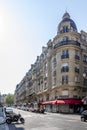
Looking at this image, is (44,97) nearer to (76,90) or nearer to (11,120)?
(76,90)

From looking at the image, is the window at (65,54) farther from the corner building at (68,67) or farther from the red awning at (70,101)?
the red awning at (70,101)

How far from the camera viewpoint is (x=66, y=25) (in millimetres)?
67688

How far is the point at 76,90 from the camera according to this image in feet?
209

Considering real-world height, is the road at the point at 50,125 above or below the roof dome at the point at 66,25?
below

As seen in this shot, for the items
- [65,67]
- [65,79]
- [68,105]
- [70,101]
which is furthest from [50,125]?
[65,67]

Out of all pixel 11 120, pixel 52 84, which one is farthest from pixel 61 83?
pixel 11 120

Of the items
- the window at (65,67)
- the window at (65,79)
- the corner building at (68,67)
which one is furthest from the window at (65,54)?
the window at (65,79)

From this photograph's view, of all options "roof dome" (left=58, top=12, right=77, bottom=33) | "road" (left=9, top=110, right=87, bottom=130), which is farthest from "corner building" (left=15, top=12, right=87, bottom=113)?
"road" (left=9, top=110, right=87, bottom=130)

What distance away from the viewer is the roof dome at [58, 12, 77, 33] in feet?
221

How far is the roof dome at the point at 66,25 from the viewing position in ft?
221

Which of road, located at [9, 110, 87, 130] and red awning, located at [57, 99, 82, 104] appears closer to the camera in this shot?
road, located at [9, 110, 87, 130]

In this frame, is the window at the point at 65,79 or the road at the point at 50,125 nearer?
the road at the point at 50,125

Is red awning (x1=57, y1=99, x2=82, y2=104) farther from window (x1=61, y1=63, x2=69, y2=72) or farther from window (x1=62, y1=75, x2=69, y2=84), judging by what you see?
window (x1=61, y1=63, x2=69, y2=72)

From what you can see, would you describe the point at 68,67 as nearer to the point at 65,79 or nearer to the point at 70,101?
the point at 65,79
